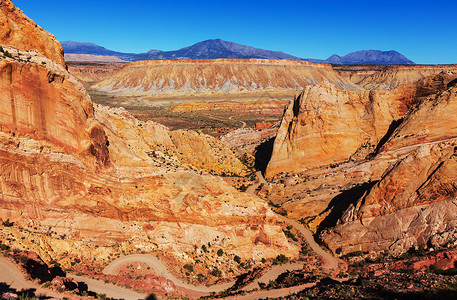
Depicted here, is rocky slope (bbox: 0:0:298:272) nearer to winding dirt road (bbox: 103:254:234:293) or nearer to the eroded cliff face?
winding dirt road (bbox: 103:254:234:293)

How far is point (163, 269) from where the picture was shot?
29.0 metres

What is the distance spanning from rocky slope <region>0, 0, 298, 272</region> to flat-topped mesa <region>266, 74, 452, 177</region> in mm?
22914

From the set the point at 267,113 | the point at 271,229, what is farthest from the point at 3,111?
the point at 267,113

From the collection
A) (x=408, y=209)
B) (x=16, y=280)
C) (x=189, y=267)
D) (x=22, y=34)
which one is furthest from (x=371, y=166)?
(x=22, y=34)

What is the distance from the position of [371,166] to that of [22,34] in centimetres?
4524

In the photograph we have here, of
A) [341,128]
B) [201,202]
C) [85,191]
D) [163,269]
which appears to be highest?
[341,128]

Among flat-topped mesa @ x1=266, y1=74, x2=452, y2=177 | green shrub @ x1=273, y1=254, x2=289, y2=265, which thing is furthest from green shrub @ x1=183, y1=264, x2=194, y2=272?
flat-topped mesa @ x1=266, y1=74, x2=452, y2=177

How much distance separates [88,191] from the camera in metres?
28.5

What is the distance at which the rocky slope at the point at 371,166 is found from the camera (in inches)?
1262

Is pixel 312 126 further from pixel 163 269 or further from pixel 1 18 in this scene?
pixel 1 18

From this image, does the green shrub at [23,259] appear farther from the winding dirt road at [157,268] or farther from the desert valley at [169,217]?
the winding dirt road at [157,268]

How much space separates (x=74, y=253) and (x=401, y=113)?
171 feet

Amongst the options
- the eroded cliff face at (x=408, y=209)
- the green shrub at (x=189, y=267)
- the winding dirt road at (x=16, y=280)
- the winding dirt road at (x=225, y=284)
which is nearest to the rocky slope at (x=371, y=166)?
the eroded cliff face at (x=408, y=209)

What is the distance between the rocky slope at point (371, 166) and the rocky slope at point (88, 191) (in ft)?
30.5
